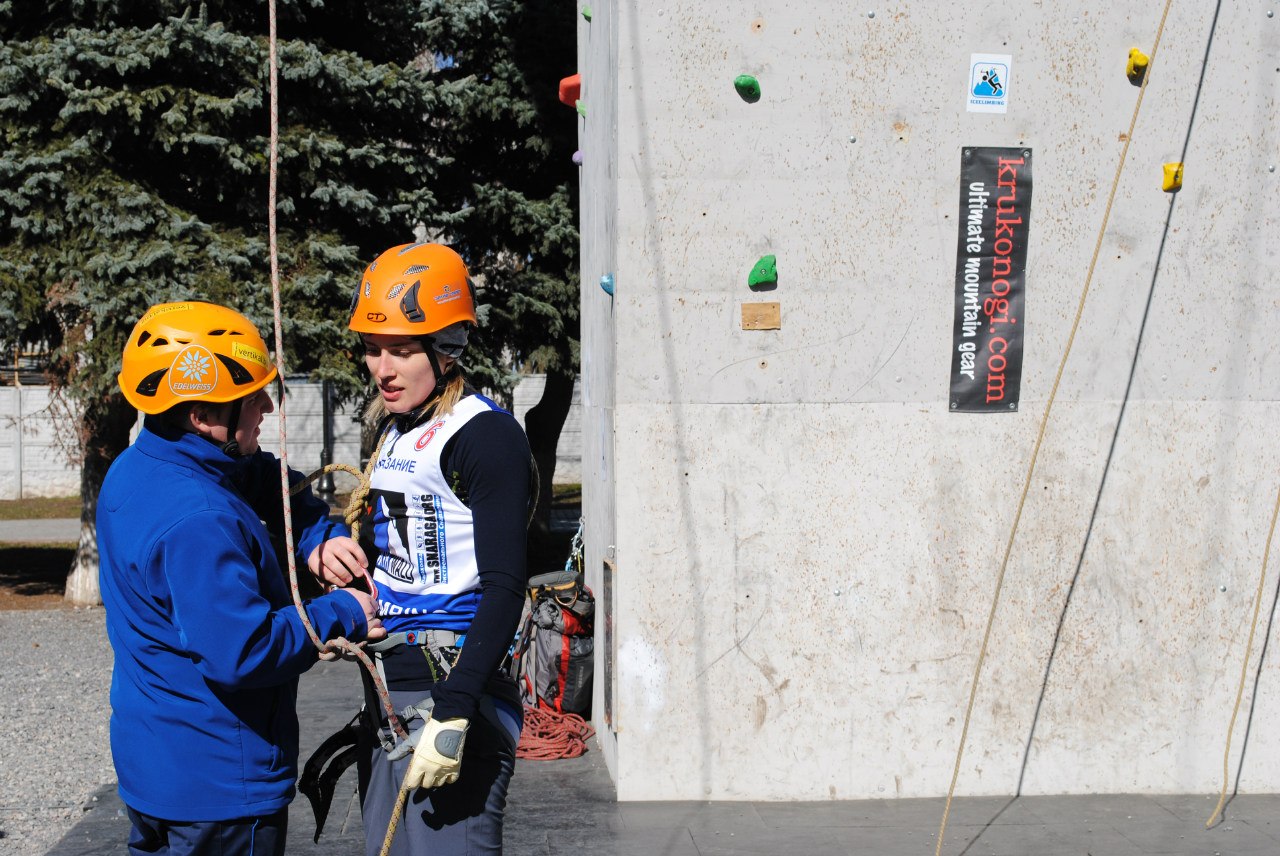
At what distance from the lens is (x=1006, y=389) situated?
5.63 m

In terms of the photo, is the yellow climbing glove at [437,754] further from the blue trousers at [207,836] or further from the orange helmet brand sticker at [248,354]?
the orange helmet brand sticker at [248,354]

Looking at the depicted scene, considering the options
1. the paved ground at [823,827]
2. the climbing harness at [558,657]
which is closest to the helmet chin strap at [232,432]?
the paved ground at [823,827]

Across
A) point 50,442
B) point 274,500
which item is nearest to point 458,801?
point 274,500

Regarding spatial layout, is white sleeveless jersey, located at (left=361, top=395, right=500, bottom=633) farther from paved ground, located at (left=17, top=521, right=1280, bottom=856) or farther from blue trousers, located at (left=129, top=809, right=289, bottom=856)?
paved ground, located at (left=17, top=521, right=1280, bottom=856)

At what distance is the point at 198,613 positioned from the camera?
2.63 m

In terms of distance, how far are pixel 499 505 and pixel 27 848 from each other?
358 cm

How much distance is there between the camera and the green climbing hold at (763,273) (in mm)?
5512

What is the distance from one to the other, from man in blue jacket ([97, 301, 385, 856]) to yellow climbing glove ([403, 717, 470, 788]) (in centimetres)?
33

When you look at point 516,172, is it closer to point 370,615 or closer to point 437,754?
point 370,615

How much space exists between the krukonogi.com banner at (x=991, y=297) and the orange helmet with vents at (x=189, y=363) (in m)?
3.59

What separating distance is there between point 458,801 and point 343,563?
646 mm

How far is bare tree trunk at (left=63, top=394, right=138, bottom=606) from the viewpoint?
11.9 metres

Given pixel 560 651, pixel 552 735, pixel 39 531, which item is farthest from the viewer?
pixel 39 531

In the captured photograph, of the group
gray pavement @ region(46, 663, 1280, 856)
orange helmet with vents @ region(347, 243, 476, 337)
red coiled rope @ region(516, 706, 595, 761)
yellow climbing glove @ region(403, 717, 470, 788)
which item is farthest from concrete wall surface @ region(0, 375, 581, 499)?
yellow climbing glove @ region(403, 717, 470, 788)
